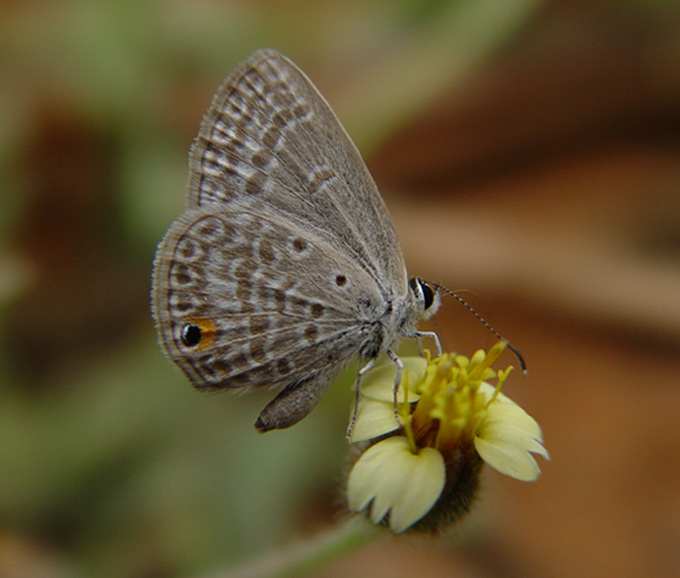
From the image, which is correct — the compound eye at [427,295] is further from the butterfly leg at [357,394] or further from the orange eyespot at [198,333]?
the orange eyespot at [198,333]

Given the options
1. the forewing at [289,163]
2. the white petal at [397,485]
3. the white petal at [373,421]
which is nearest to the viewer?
the white petal at [397,485]

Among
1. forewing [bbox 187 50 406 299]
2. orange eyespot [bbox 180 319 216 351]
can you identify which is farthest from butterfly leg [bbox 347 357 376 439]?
orange eyespot [bbox 180 319 216 351]

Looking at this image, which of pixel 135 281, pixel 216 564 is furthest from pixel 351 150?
pixel 135 281

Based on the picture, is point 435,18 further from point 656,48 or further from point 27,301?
point 27,301

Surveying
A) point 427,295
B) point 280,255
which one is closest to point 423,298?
point 427,295

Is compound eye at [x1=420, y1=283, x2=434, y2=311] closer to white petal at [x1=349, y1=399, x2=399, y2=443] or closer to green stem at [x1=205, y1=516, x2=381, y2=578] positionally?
white petal at [x1=349, y1=399, x2=399, y2=443]

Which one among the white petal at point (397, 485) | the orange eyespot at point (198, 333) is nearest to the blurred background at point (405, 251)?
the white petal at point (397, 485)
